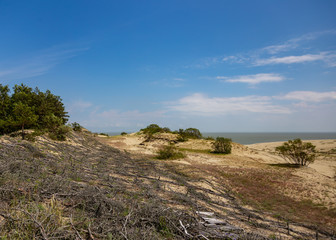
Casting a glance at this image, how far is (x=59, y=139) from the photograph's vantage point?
19.7 m

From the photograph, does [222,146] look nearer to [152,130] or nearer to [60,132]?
[152,130]

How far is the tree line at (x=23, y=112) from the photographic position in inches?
653

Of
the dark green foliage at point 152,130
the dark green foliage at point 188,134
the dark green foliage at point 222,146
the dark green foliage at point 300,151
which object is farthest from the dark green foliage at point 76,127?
the dark green foliage at point 300,151

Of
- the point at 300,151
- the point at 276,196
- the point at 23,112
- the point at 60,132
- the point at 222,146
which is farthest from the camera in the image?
the point at 222,146

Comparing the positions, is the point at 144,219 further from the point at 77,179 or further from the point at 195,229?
the point at 77,179

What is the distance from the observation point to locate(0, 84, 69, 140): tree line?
653 inches

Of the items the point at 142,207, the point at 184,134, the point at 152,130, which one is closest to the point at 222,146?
the point at 184,134

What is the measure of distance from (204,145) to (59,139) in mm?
23348

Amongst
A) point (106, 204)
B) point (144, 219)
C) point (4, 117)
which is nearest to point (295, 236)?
point (144, 219)

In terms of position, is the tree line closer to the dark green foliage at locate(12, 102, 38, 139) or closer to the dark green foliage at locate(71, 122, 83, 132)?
the dark green foliage at locate(12, 102, 38, 139)

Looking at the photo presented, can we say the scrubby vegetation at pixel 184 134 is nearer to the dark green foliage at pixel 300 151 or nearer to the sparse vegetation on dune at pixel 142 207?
the dark green foliage at pixel 300 151

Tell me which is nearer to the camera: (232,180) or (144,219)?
(144,219)

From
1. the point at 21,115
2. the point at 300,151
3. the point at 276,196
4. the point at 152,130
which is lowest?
the point at 276,196

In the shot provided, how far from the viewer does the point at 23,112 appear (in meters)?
16.7
